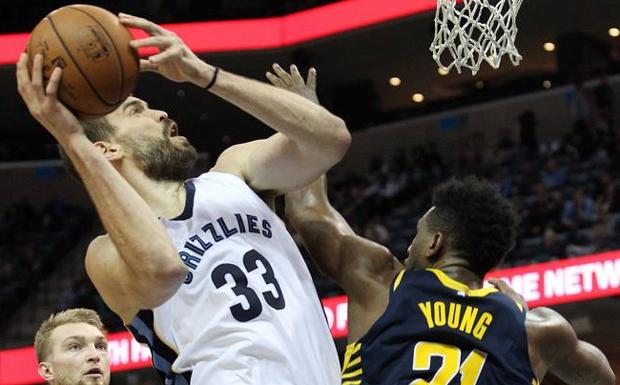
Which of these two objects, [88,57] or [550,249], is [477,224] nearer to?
[88,57]

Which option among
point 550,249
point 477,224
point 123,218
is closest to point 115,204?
point 123,218

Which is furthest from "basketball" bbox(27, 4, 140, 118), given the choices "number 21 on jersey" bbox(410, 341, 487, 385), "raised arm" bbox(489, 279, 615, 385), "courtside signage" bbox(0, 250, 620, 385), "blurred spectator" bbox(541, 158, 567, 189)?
"blurred spectator" bbox(541, 158, 567, 189)

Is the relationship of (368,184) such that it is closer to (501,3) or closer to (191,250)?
(501,3)

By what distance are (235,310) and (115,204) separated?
41cm

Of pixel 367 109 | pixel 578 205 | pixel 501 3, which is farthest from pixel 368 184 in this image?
pixel 501 3

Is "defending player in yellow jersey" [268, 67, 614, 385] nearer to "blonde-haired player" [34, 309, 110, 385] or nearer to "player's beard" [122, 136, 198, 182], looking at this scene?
"player's beard" [122, 136, 198, 182]

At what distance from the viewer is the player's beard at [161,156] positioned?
2850 mm

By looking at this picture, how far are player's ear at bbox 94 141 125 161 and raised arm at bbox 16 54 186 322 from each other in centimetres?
32

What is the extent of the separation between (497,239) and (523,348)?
264mm

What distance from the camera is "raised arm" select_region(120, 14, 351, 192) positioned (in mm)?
2535

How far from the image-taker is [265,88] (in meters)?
2.65

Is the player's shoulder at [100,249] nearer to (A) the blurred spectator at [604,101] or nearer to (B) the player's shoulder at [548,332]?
(B) the player's shoulder at [548,332]

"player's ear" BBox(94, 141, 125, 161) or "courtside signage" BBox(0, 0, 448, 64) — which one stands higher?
"player's ear" BBox(94, 141, 125, 161)

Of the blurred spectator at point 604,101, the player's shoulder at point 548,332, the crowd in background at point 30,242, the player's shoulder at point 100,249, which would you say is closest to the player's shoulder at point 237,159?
the player's shoulder at point 100,249
